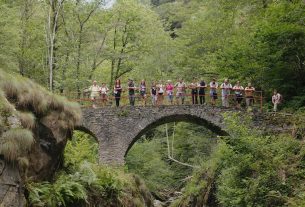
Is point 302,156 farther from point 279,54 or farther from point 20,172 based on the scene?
point 20,172

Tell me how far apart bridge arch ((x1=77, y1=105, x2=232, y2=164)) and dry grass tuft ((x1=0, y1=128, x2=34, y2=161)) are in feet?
37.1

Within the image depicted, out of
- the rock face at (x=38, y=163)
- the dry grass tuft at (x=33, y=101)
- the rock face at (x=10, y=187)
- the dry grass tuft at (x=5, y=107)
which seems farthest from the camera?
the dry grass tuft at (x=33, y=101)

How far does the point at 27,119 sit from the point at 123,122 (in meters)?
11.0

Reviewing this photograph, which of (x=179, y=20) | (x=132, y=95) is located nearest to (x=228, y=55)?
(x=132, y=95)

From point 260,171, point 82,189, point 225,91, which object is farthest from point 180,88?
point 82,189

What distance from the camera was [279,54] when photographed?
19.1 metres

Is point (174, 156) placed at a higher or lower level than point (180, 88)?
lower

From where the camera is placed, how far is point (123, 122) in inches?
813

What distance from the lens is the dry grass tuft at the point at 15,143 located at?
866 centimetres

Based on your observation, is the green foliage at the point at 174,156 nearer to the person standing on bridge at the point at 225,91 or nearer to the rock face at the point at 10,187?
the person standing on bridge at the point at 225,91

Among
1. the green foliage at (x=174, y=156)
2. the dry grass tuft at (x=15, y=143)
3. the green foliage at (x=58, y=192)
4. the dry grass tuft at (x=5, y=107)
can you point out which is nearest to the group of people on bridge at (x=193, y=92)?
the green foliage at (x=174, y=156)

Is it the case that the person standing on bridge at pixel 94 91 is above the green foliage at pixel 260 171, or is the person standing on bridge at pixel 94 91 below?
above

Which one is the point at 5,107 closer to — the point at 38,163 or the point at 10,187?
the point at 38,163

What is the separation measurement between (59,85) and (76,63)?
2.87 m
